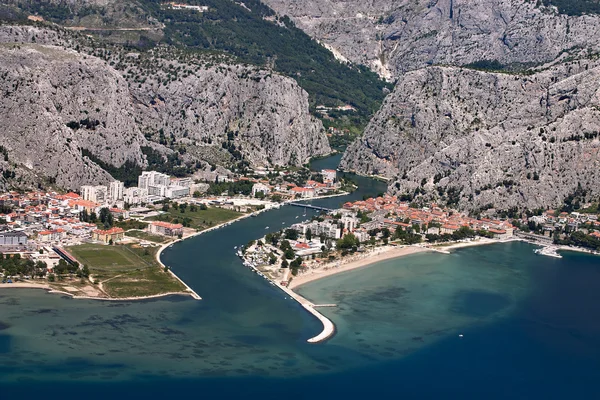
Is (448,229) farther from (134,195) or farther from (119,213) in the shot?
(134,195)

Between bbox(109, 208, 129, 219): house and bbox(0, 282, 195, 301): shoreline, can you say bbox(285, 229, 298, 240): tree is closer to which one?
bbox(109, 208, 129, 219): house

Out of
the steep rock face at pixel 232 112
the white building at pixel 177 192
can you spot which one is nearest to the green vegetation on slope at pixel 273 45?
the steep rock face at pixel 232 112

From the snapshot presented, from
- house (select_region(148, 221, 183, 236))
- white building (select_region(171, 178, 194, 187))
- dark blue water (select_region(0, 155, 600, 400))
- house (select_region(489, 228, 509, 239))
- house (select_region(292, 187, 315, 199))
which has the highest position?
white building (select_region(171, 178, 194, 187))

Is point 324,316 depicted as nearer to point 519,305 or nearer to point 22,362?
point 519,305

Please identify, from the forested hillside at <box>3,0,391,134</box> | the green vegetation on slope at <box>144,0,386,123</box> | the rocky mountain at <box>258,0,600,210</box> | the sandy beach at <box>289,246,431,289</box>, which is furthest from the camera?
the green vegetation on slope at <box>144,0,386,123</box>

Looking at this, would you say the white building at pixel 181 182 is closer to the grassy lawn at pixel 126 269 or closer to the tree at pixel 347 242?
the grassy lawn at pixel 126 269

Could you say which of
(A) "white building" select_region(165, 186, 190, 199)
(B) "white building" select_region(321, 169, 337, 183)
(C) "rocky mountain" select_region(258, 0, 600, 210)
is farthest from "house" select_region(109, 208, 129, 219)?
(B) "white building" select_region(321, 169, 337, 183)

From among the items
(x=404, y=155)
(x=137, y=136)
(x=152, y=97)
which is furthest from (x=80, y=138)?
(x=404, y=155)
